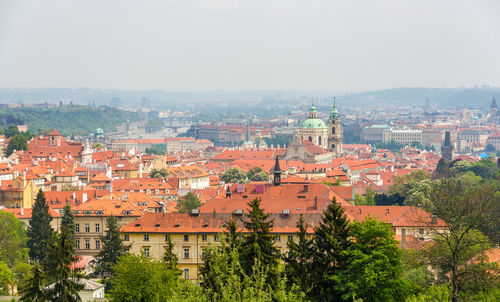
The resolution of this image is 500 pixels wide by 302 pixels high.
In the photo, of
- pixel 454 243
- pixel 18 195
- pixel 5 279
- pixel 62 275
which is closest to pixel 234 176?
pixel 18 195

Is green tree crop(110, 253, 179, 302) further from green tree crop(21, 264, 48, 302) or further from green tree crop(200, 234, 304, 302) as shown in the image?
green tree crop(21, 264, 48, 302)

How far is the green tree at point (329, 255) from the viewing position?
37906mm

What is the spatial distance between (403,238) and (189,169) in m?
64.3

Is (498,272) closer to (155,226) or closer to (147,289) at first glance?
(147,289)

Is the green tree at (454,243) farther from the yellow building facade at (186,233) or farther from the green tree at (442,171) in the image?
the green tree at (442,171)

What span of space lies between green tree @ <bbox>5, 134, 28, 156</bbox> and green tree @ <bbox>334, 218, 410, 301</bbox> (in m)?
89.3

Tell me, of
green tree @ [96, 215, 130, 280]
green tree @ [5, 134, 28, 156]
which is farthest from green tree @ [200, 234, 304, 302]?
green tree @ [5, 134, 28, 156]

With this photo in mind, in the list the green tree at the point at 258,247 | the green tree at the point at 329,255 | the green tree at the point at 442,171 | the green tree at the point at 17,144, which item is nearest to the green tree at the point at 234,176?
the green tree at the point at 442,171

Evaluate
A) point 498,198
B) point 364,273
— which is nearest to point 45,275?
point 364,273

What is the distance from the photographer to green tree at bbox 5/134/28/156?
399 ft

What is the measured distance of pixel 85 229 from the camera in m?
64.9

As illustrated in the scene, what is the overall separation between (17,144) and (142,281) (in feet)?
292

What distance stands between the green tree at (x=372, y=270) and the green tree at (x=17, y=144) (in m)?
89.3

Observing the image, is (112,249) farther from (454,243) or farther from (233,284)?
(233,284)
